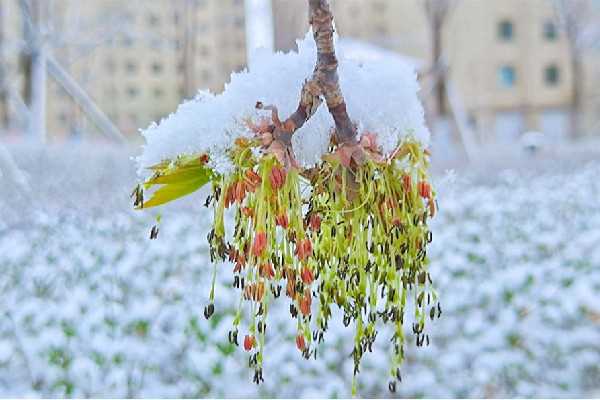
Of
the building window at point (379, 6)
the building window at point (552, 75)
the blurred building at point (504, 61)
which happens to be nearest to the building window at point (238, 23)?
the blurred building at point (504, 61)

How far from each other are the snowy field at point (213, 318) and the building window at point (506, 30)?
1749 cm

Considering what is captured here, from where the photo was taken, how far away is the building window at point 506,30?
20.0 metres

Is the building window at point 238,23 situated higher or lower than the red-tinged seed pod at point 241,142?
higher

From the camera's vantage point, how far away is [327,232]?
21.8 inches

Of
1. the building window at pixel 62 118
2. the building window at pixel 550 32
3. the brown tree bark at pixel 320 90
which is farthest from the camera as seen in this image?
the building window at pixel 62 118

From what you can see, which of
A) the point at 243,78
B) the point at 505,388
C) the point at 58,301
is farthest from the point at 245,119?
the point at 58,301

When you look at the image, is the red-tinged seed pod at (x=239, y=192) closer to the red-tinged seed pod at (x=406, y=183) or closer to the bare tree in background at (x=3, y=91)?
the red-tinged seed pod at (x=406, y=183)

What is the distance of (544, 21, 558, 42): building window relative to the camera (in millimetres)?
20130

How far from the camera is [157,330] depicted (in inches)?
91.1

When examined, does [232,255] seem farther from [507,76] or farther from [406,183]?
[507,76]

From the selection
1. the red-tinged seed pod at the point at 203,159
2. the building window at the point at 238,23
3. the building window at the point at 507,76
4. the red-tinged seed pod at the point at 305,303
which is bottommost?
the red-tinged seed pod at the point at 305,303

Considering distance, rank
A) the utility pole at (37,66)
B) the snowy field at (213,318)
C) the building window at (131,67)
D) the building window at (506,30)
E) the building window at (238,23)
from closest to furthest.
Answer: the snowy field at (213,318), the utility pole at (37,66), the building window at (506,30), the building window at (238,23), the building window at (131,67)

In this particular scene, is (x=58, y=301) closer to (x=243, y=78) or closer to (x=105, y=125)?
(x=105, y=125)

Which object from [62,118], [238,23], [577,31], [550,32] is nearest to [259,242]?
[577,31]
